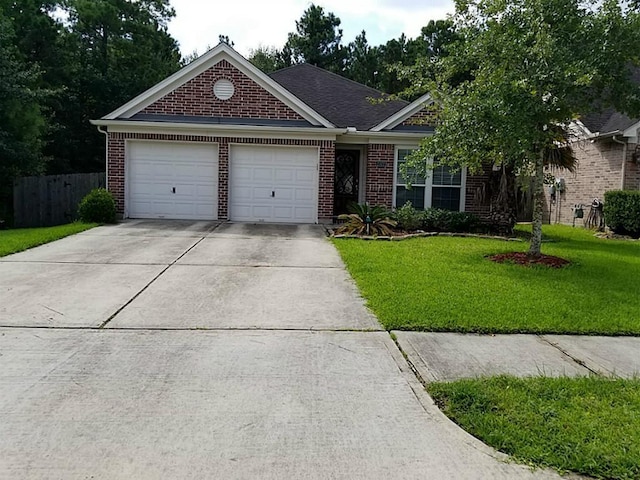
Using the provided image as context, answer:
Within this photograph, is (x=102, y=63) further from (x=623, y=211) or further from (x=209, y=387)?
(x=209, y=387)

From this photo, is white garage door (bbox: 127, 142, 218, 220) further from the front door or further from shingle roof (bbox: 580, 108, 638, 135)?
shingle roof (bbox: 580, 108, 638, 135)

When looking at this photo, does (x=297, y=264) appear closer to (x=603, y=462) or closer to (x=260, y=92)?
(x=603, y=462)

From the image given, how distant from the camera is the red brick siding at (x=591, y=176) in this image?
51.5 feet

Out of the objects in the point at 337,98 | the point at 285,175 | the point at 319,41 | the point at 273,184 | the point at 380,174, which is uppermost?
the point at 319,41

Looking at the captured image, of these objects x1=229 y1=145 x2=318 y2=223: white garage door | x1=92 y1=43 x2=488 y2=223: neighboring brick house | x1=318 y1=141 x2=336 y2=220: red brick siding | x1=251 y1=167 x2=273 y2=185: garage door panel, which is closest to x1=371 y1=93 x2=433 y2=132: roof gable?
x1=92 y1=43 x2=488 y2=223: neighboring brick house

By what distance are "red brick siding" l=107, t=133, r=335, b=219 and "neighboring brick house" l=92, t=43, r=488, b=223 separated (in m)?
0.03

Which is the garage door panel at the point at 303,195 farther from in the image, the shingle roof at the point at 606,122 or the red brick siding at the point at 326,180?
the shingle roof at the point at 606,122

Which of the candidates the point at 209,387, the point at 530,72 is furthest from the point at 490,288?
the point at 209,387

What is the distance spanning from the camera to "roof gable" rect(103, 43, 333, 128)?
49.6ft

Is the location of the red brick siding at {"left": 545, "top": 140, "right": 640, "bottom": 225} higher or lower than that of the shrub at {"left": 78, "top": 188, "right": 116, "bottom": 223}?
higher

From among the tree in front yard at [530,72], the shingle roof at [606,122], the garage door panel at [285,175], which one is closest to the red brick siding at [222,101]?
the garage door panel at [285,175]

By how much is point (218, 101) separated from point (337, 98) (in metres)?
4.60

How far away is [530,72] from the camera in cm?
870

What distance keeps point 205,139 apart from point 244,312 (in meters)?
10.1
